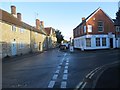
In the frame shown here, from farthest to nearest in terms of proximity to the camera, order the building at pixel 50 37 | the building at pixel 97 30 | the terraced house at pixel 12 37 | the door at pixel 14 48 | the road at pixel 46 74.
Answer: the building at pixel 50 37, the building at pixel 97 30, the door at pixel 14 48, the terraced house at pixel 12 37, the road at pixel 46 74

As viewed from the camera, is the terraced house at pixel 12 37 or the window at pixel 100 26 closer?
the terraced house at pixel 12 37

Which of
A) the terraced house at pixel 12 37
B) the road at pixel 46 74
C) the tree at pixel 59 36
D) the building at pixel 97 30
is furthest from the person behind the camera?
the tree at pixel 59 36

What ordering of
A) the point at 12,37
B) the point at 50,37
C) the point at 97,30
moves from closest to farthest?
the point at 12,37
the point at 97,30
the point at 50,37

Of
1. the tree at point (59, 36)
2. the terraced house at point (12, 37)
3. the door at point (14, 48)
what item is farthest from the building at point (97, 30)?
the tree at point (59, 36)

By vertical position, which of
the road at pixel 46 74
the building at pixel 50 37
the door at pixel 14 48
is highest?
the building at pixel 50 37

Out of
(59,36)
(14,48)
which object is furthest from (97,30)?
(59,36)

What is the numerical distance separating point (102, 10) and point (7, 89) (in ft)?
130

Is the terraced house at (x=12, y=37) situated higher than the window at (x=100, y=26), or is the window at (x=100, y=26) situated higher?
the window at (x=100, y=26)

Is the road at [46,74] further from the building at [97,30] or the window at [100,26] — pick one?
the window at [100,26]

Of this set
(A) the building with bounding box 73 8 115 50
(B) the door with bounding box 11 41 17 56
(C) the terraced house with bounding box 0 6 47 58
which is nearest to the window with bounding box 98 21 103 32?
(A) the building with bounding box 73 8 115 50

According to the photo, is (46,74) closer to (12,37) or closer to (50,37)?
(12,37)

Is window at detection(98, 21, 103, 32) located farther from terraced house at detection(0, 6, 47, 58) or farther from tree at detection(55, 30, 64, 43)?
tree at detection(55, 30, 64, 43)

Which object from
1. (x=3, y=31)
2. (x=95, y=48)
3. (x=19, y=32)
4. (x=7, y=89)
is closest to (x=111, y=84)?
(x=7, y=89)

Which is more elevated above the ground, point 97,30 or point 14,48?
point 97,30
